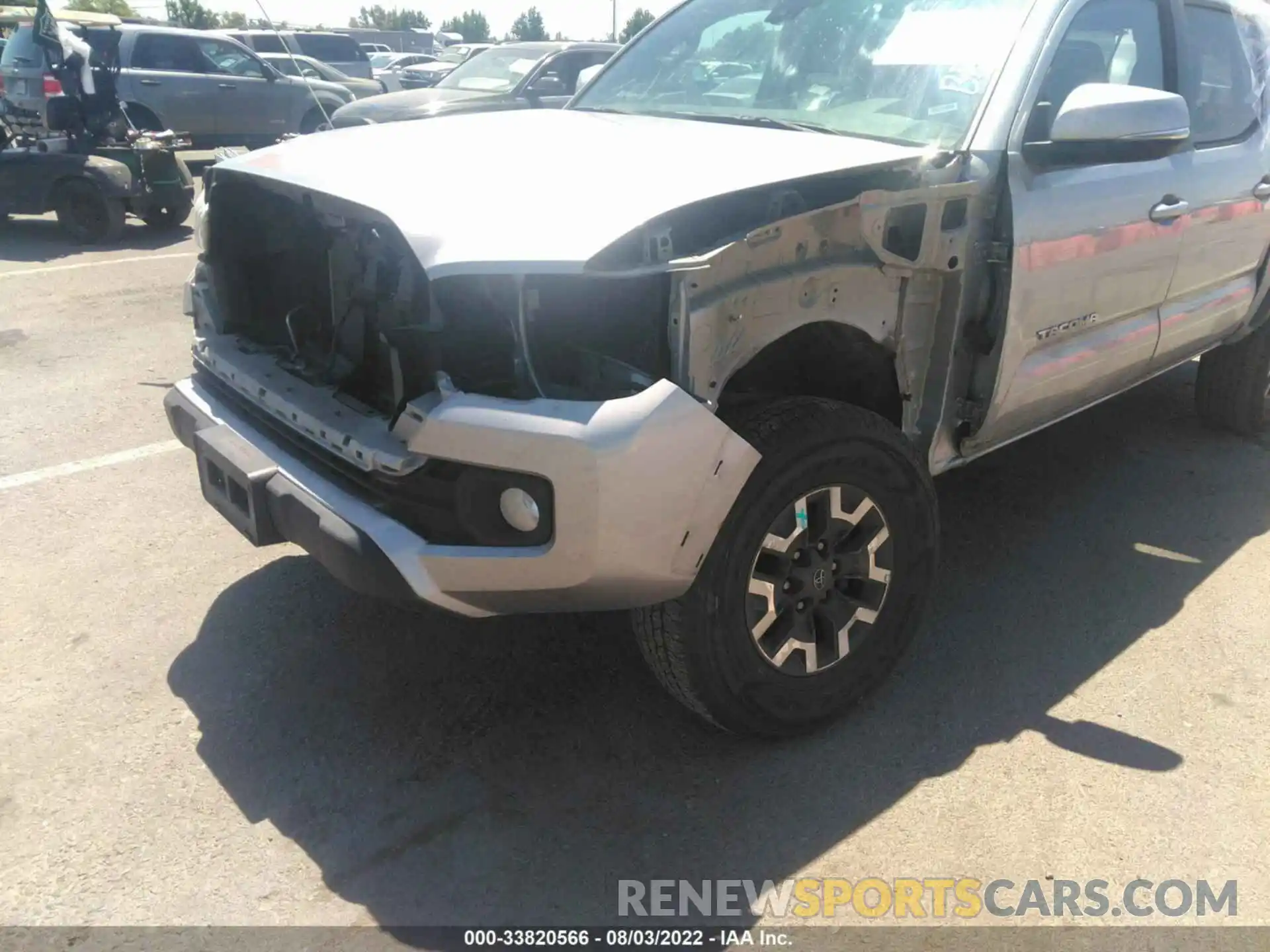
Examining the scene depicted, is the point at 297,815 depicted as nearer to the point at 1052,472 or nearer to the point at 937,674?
the point at 937,674

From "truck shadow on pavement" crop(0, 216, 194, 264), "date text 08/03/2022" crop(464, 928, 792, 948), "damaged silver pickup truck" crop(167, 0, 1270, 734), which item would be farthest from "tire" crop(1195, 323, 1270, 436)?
"truck shadow on pavement" crop(0, 216, 194, 264)

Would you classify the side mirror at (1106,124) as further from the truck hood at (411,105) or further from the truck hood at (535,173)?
the truck hood at (411,105)

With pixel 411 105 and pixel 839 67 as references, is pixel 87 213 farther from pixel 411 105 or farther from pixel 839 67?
pixel 839 67

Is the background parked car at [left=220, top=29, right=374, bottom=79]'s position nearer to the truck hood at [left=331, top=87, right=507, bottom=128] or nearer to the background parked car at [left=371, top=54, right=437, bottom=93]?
the background parked car at [left=371, top=54, right=437, bottom=93]

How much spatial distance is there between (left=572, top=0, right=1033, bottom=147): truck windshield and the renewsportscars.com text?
1941mm

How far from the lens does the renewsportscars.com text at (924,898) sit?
90.0 inches

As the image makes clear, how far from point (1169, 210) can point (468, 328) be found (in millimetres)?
2466

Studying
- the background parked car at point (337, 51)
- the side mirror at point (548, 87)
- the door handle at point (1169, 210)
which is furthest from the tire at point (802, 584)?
the background parked car at point (337, 51)

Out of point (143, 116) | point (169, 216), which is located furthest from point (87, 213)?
point (143, 116)

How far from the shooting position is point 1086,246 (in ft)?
10.4

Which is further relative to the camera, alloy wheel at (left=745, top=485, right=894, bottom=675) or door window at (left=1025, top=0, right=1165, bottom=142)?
door window at (left=1025, top=0, right=1165, bottom=142)

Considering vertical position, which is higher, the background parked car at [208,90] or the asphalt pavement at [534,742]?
the background parked car at [208,90]

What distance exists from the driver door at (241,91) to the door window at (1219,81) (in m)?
13.7

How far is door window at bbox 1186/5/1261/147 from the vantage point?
3.91 m
